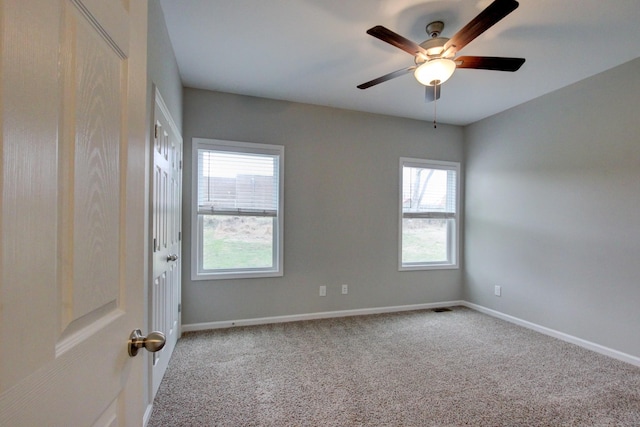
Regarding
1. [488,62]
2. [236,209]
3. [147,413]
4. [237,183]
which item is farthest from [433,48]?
[147,413]

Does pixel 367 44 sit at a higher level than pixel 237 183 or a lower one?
higher

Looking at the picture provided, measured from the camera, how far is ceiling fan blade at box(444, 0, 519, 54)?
4.73 feet

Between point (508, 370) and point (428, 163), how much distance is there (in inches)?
105

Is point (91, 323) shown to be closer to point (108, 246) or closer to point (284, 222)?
point (108, 246)

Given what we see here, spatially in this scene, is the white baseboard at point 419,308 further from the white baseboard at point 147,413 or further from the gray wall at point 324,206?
the white baseboard at point 147,413

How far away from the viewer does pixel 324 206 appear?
3666 mm

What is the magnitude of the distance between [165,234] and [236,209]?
1142 mm

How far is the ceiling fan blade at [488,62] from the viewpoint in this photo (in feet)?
6.32

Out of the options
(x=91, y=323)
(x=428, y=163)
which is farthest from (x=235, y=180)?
(x=91, y=323)

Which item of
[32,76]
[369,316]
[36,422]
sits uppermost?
[32,76]

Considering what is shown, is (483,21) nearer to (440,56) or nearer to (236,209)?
(440,56)

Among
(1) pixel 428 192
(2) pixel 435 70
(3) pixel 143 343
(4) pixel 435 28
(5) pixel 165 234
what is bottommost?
(3) pixel 143 343

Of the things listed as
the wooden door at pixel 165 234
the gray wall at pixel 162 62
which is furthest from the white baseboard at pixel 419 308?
the gray wall at pixel 162 62

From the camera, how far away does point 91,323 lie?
1.85ft
